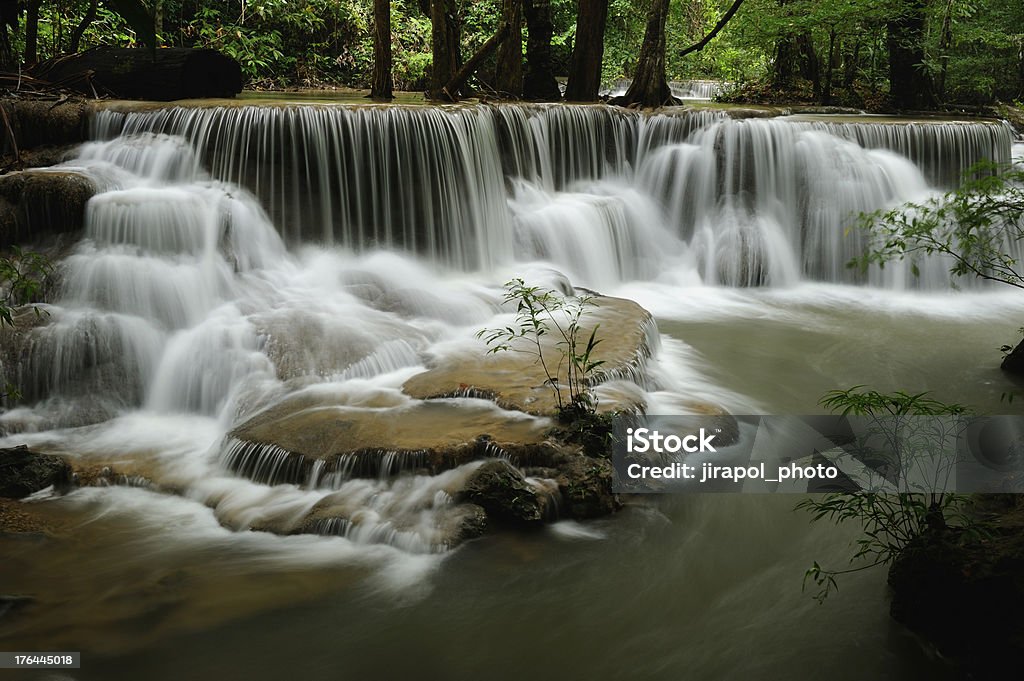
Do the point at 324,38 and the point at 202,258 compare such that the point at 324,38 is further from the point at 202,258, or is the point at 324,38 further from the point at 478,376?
the point at 478,376

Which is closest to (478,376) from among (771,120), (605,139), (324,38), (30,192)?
(30,192)

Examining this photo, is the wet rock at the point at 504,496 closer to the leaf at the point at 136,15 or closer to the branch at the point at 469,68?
the leaf at the point at 136,15

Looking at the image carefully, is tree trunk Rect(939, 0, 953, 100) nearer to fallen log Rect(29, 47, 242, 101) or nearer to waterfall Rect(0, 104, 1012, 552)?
waterfall Rect(0, 104, 1012, 552)

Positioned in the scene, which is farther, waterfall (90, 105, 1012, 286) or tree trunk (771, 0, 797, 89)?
tree trunk (771, 0, 797, 89)

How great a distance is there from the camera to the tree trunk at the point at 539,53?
14188mm

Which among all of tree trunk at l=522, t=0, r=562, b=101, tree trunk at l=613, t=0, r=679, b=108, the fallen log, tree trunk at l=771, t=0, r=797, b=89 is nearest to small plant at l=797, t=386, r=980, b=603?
the fallen log

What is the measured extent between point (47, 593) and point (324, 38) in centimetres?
1624

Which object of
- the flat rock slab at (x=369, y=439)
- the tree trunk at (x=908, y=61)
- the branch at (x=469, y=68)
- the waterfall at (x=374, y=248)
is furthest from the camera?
the tree trunk at (x=908, y=61)

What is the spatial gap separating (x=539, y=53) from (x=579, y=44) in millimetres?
709

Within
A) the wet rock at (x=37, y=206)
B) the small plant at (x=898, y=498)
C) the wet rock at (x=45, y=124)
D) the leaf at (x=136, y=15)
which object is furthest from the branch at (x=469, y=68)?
the leaf at (x=136, y=15)

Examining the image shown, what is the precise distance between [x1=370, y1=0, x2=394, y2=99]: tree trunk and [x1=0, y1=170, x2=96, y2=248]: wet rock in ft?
18.4

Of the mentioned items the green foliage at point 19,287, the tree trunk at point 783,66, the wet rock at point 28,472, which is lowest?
the wet rock at point 28,472

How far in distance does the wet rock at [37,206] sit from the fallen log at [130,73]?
9.17ft

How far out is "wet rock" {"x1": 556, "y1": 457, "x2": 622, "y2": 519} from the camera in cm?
506
